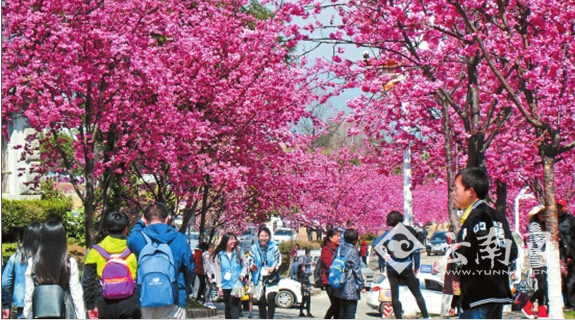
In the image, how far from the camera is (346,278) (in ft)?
35.9

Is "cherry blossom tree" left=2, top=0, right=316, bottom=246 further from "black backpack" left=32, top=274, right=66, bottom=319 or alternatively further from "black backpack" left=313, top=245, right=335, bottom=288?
"black backpack" left=32, top=274, right=66, bottom=319

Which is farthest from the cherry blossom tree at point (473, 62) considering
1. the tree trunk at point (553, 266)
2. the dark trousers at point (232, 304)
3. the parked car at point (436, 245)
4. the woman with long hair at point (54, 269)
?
the parked car at point (436, 245)

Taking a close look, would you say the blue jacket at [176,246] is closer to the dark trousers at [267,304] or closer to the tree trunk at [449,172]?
the dark trousers at [267,304]

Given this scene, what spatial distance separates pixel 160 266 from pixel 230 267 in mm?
5339

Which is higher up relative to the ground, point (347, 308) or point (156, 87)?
point (156, 87)

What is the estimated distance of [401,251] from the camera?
39.0 ft

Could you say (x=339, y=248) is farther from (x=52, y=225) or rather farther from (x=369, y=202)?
(x=369, y=202)

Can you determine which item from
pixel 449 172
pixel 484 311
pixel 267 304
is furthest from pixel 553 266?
pixel 484 311

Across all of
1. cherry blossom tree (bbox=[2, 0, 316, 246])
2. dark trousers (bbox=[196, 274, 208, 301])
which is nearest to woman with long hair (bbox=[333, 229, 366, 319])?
cherry blossom tree (bbox=[2, 0, 316, 246])

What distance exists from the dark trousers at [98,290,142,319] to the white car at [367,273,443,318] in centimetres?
1112

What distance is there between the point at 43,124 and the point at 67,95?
0.80 metres

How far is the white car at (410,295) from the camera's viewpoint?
19.7 metres

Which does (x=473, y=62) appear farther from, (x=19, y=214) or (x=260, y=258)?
(x=19, y=214)

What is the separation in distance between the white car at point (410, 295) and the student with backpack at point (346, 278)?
7915 mm
